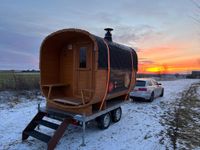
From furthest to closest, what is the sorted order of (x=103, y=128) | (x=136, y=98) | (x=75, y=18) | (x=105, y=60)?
(x=136, y=98) < (x=75, y=18) < (x=103, y=128) < (x=105, y=60)

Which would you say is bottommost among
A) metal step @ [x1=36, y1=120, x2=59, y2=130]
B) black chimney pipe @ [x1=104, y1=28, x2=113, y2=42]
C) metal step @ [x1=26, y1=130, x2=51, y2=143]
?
metal step @ [x1=26, y1=130, x2=51, y2=143]

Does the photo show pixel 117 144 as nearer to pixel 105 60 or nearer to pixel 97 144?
pixel 97 144

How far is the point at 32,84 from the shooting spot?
55.6 feet

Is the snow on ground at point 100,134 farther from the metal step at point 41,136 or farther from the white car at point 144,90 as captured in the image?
the white car at point 144,90

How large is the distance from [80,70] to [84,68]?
0.20 metres

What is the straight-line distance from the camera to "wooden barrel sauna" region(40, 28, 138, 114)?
6273 mm

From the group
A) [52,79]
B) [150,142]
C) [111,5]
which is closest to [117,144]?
[150,142]

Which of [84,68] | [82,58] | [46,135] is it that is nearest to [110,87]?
[84,68]

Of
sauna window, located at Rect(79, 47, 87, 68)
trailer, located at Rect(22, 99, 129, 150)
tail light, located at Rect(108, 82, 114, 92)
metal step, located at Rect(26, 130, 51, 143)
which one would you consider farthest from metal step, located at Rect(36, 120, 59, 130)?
sauna window, located at Rect(79, 47, 87, 68)

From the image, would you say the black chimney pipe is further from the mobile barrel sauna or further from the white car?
the white car

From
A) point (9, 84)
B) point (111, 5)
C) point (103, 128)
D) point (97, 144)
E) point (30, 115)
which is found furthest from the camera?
point (9, 84)

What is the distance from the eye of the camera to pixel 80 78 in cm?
727

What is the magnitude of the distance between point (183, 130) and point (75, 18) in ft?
27.8

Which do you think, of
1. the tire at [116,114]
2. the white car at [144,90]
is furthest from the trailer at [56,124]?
the white car at [144,90]
